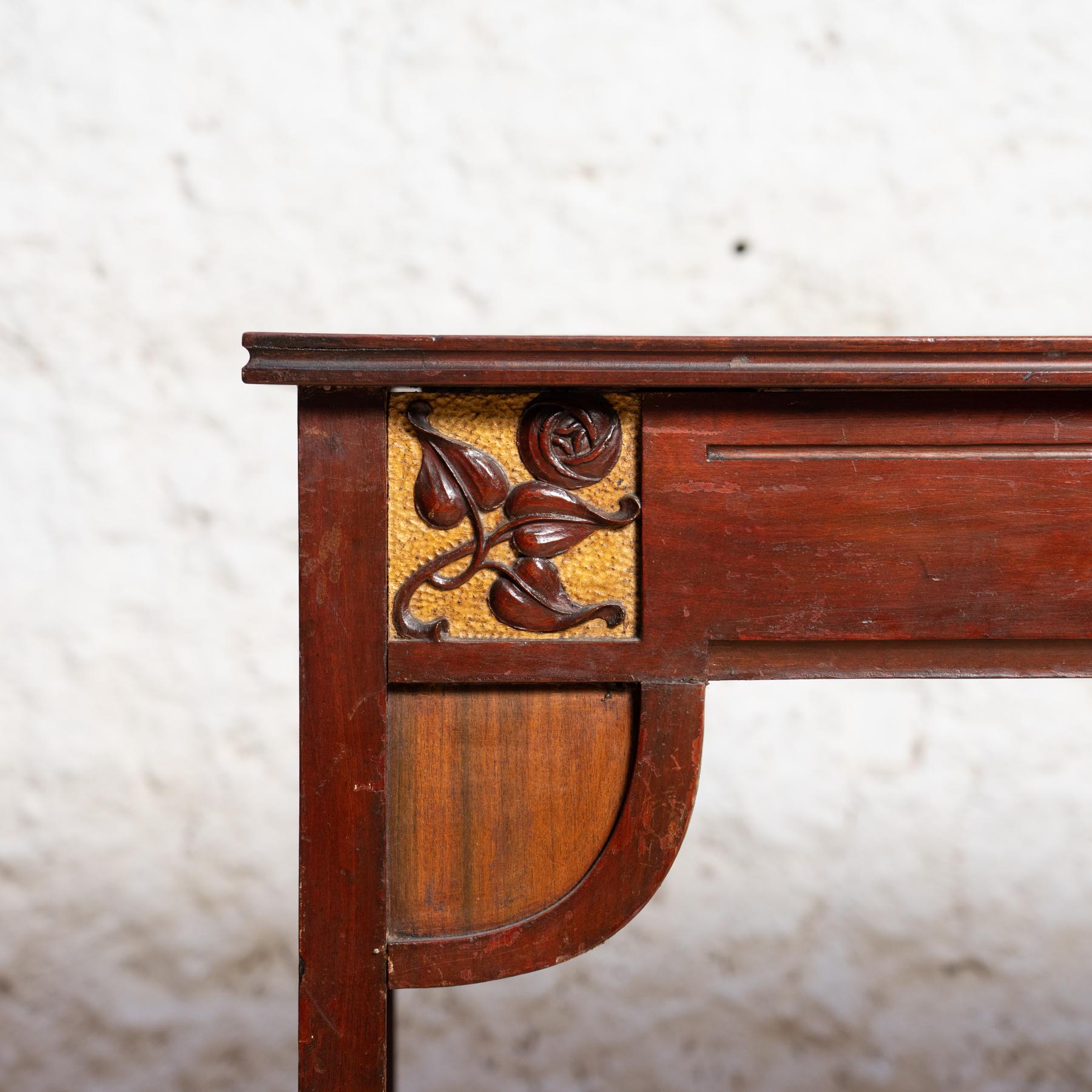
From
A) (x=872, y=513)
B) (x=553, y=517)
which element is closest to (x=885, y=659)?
(x=872, y=513)

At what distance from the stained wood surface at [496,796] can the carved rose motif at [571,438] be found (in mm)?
106

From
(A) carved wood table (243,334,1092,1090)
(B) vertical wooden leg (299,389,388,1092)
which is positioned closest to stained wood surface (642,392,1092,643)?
(A) carved wood table (243,334,1092,1090)

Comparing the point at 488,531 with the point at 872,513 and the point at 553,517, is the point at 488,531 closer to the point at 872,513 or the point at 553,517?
the point at 553,517

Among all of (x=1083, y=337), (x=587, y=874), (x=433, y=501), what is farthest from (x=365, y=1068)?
(x=1083, y=337)

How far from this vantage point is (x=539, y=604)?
542 millimetres

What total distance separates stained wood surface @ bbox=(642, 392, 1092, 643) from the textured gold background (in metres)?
0.02

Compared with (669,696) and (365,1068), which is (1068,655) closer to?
(669,696)

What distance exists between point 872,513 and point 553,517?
15cm

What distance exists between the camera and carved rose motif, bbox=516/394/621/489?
0.53 metres

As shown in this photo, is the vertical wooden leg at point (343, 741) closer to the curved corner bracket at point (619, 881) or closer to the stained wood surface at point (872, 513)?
the curved corner bracket at point (619, 881)

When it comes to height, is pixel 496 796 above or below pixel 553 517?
below

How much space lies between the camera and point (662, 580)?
53 centimetres

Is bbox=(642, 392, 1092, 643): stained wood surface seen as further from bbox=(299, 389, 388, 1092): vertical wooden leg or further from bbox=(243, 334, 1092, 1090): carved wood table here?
bbox=(299, 389, 388, 1092): vertical wooden leg

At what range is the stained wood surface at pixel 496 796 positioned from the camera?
0.55m
